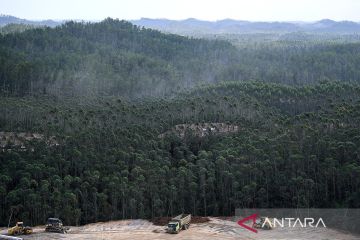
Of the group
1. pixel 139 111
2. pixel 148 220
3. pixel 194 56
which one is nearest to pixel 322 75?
pixel 194 56

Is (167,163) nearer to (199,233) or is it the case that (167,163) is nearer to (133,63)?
(199,233)

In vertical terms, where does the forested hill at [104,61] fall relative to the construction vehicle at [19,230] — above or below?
above

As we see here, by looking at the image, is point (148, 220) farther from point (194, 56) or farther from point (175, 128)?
point (194, 56)

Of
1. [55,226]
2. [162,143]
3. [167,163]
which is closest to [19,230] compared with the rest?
[55,226]

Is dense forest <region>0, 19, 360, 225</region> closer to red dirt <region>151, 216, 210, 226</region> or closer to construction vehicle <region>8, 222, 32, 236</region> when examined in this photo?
red dirt <region>151, 216, 210, 226</region>

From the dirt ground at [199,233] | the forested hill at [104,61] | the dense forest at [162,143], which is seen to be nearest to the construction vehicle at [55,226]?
the dirt ground at [199,233]

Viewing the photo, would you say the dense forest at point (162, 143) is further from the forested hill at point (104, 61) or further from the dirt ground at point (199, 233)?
the dirt ground at point (199, 233)

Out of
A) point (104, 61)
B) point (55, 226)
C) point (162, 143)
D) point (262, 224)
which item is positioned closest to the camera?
point (55, 226)
